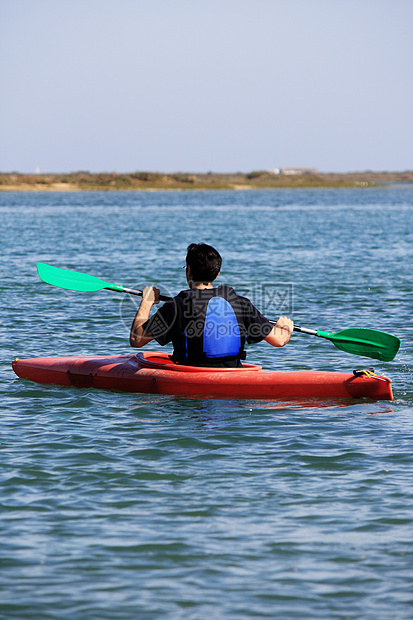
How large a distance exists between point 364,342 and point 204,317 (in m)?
A: 1.90

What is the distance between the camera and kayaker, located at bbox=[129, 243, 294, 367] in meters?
6.45

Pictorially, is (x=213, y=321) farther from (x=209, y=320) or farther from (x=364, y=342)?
(x=364, y=342)

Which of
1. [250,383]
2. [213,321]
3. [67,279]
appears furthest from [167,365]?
[67,279]

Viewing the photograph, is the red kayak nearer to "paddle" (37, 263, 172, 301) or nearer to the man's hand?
the man's hand

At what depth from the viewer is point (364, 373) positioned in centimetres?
699

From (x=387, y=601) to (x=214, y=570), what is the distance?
838 millimetres

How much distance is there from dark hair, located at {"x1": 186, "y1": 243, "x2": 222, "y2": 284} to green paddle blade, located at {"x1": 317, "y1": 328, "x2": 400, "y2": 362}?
5.44 ft

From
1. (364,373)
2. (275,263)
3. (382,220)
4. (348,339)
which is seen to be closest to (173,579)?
(364,373)

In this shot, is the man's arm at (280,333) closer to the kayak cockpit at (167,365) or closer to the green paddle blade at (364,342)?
the kayak cockpit at (167,365)

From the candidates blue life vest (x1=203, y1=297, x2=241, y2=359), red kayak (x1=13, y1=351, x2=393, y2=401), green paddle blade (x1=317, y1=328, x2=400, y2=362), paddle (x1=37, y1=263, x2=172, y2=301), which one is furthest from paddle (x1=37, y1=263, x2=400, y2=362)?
blue life vest (x1=203, y1=297, x2=241, y2=359)

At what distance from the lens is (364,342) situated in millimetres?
7637

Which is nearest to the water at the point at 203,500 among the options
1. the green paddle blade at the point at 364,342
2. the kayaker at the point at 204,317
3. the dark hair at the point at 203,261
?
the green paddle blade at the point at 364,342

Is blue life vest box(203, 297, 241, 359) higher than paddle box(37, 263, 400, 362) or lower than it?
higher

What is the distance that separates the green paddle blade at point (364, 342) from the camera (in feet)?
24.8
